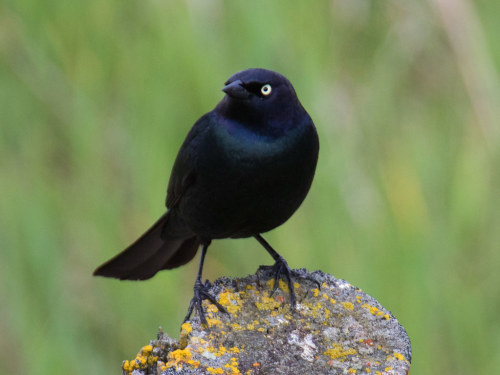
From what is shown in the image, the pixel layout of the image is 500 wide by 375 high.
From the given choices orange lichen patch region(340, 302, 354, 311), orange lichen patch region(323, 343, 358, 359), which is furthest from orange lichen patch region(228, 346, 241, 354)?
orange lichen patch region(340, 302, 354, 311)

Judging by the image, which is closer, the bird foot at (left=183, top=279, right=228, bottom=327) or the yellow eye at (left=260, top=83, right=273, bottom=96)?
the bird foot at (left=183, top=279, right=228, bottom=327)

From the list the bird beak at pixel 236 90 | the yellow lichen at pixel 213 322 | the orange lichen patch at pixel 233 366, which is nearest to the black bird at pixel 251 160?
the bird beak at pixel 236 90

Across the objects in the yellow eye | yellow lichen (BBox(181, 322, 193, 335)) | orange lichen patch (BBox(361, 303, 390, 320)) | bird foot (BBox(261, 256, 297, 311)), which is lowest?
yellow lichen (BBox(181, 322, 193, 335))

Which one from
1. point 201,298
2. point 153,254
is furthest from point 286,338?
point 153,254

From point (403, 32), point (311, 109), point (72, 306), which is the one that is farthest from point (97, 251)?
point (403, 32)

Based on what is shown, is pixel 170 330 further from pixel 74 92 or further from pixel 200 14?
pixel 200 14

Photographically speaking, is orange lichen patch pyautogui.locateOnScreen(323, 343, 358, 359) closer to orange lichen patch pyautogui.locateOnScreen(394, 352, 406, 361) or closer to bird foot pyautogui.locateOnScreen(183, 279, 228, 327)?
orange lichen patch pyautogui.locateOnScreen(394, 352, 406, 361)

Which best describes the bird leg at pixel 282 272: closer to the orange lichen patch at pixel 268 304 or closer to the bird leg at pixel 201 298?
the orange lichen patch at pixel 268 304
